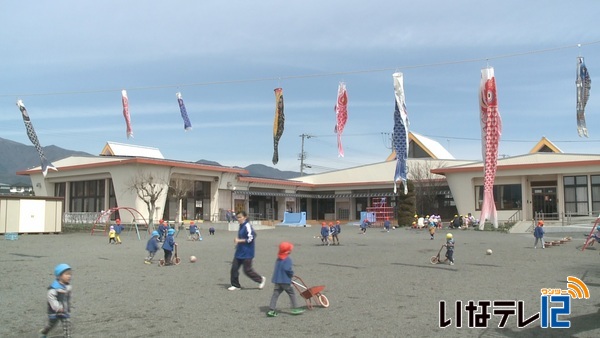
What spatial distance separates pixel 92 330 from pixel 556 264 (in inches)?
504

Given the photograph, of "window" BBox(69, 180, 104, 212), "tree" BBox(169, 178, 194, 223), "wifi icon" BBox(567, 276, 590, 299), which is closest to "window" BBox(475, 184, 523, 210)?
"tree" BBox(169, 178, 194, 223)

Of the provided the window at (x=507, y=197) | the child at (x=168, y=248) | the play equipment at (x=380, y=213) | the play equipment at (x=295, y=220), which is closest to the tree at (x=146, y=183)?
the play equipment at (x=295, y=220)

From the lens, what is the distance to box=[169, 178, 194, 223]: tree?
41.0 meters

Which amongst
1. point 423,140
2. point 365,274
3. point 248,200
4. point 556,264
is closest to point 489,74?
point 556,264

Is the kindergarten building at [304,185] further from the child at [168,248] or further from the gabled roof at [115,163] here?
the child at [168,248]

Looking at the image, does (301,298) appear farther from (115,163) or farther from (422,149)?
(422,149)

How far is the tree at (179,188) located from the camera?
135 feet

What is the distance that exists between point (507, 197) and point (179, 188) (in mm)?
25894

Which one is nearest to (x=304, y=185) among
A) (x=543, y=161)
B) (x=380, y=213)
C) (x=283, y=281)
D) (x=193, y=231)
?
(x=380, y=213)

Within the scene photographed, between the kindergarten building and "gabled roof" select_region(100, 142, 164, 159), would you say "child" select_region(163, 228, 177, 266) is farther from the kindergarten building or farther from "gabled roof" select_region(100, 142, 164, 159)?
"gabled roof" select_region(100, 142, 164, 159)

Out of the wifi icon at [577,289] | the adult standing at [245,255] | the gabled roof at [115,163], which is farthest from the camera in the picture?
the gabled roof at [115,163]

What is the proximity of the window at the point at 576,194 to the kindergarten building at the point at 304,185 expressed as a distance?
66mm

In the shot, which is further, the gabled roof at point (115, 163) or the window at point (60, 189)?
the window at point (60, 189)

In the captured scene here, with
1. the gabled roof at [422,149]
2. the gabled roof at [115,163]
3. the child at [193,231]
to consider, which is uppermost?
the gabled roof at [422,149]
